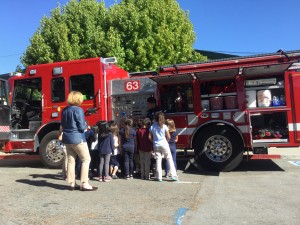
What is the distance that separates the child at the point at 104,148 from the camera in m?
8.21

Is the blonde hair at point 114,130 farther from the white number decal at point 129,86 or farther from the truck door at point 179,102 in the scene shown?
the white number decal at point 129,86

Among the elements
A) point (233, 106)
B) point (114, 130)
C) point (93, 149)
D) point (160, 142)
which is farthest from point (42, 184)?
point (233, 106)

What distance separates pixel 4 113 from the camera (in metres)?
10.8

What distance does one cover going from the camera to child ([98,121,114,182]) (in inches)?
323

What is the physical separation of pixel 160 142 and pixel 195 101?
1.74 metres

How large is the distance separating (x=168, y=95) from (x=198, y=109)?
898 millimetres

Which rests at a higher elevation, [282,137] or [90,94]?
[90,94]

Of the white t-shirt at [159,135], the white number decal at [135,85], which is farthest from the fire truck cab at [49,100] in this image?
the white t-shirt at [159,135]

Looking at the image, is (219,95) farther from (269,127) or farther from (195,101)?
(269,127)

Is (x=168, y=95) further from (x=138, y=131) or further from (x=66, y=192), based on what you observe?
(x=66, y=192)

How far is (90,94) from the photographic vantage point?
10.1m

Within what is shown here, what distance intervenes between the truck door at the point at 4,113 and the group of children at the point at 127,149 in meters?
3.40

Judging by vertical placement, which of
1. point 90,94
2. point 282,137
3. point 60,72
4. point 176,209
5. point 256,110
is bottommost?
point 176,209

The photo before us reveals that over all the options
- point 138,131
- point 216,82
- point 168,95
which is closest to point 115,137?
point 138,131
